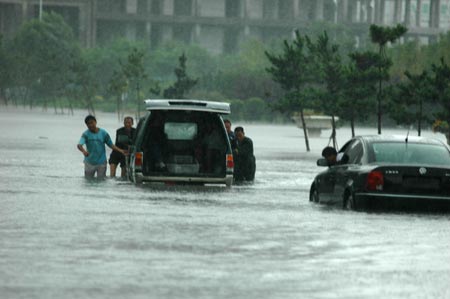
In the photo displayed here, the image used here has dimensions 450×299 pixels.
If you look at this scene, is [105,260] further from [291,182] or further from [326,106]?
[326,106]

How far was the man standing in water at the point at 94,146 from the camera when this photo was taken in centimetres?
2823

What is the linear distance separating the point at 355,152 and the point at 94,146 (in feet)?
25.2

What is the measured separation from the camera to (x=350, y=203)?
69.5ft

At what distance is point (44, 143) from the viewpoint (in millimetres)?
53906

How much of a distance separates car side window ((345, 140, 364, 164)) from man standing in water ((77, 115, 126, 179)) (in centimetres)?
658

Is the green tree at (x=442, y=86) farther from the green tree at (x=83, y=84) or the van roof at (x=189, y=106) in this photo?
the green tree at (x=83, y=84)

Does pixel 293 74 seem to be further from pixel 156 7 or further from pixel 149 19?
pixel 156 7

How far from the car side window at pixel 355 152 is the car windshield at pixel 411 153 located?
0.27 metres

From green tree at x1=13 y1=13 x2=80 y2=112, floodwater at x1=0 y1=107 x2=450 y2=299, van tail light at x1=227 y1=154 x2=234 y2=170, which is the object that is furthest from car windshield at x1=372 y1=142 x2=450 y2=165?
green tree at x1=13 y1=13 x2=80 y2=112

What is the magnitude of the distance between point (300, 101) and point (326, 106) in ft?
8.02

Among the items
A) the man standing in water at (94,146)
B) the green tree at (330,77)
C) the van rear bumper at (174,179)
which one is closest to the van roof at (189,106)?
the van rear bumper at (174,179)

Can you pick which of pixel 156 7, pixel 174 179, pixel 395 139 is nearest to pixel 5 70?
pixel 156 7

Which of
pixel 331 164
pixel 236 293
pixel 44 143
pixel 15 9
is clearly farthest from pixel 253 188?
pixel 15 9

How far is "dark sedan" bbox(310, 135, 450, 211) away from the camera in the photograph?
20.4 meters
